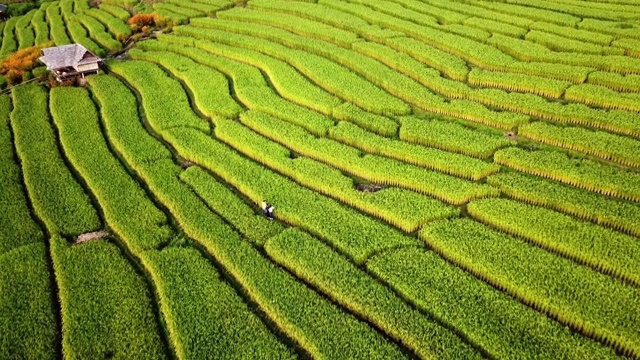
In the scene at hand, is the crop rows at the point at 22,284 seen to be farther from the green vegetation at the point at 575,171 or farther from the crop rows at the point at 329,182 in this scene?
the green vegetation at the point at 575,171

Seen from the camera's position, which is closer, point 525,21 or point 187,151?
point 187,151

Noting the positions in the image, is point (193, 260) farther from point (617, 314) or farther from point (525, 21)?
point (525, 21)

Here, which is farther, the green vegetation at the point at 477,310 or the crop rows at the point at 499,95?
the crop rows at the point at 499,95

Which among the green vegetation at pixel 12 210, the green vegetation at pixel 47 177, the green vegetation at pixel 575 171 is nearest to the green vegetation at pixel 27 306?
the green vegetation at pixel 12 210

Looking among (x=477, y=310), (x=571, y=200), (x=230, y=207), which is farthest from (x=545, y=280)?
(x=230, y=207)

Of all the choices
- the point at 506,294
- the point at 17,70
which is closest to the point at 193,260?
the point at 506,294

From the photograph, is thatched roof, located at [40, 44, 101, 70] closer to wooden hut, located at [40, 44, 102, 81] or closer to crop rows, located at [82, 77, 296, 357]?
wooden hut, located at [40, 44, 102, 81]
